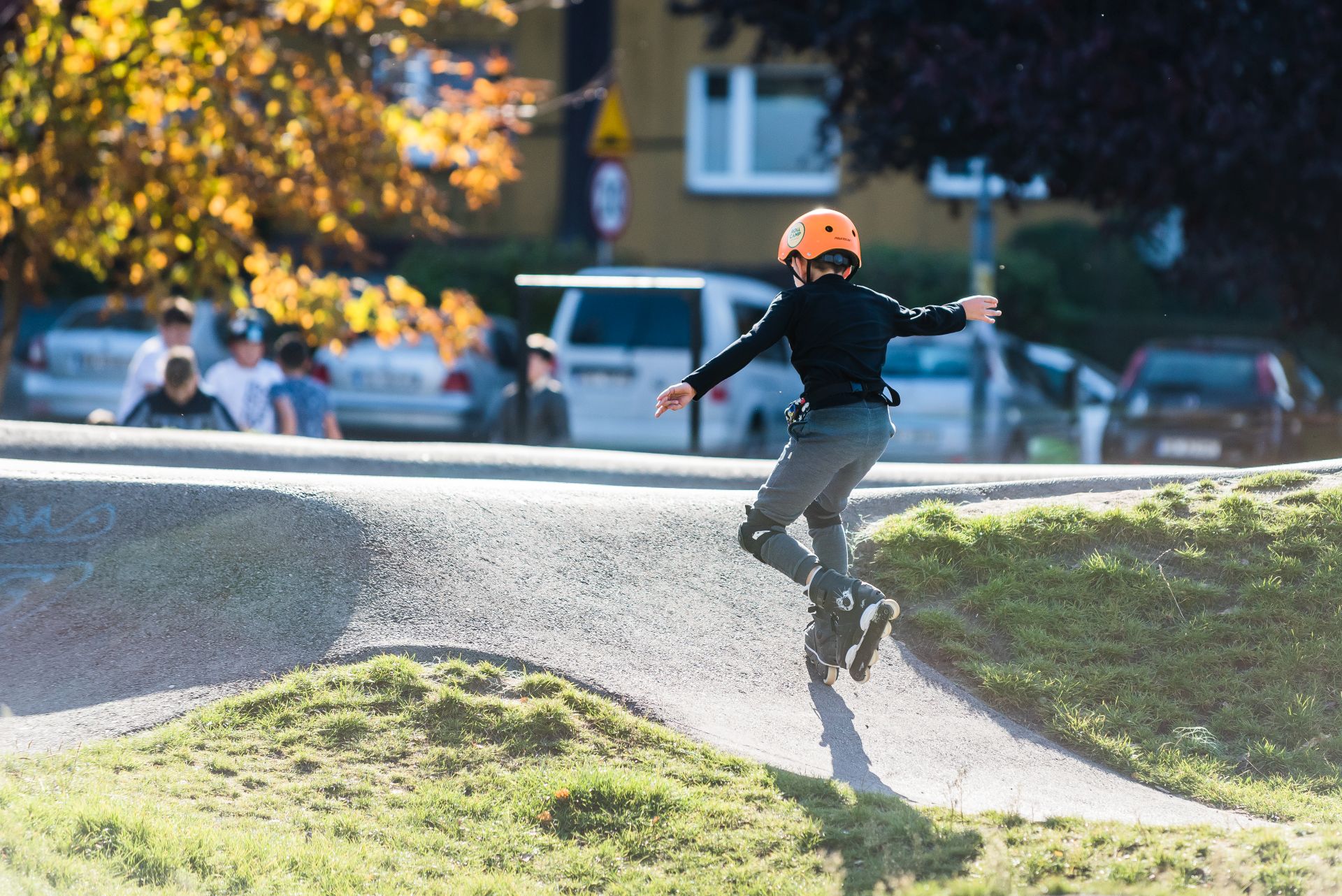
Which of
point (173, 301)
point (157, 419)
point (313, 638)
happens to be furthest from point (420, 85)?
point (313, 638)

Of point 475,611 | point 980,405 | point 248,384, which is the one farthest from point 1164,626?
point 980,405

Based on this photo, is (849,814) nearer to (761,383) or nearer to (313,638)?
(313,638)

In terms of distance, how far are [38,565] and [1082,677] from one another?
426cm

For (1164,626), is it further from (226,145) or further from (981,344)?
(981,344)

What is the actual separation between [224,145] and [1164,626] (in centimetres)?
696

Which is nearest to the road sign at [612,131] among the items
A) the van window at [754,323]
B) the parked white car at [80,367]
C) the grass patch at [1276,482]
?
the van window at [754,323]

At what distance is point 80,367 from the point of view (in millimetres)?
16281

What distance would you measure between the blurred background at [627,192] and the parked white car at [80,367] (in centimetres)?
3

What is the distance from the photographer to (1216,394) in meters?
13.7

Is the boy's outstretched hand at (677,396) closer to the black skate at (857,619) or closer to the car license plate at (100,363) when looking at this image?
the black skate at (857,619)

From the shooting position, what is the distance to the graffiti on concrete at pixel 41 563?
6398 millimetres

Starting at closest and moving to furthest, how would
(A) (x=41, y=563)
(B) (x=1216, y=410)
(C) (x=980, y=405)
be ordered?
(A) (x=41, y=563), (B) (x=1216, y=410), (C) (x=980, y=405)

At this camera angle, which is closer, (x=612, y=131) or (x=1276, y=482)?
(x=1276, y=482)

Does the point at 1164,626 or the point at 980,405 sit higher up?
the point at 980,405
